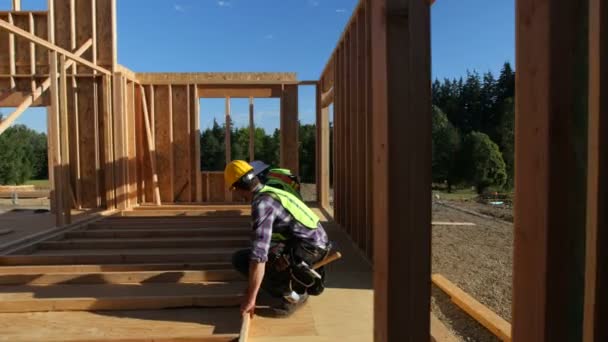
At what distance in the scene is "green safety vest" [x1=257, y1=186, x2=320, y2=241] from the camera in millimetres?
2951

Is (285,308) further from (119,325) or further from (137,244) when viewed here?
(137,244)

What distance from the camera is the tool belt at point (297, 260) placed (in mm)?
3102

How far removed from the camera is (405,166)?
1.28 m

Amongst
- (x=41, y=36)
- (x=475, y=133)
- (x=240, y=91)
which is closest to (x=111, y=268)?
(x=41, y=36)

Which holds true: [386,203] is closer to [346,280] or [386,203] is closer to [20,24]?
[346,280]

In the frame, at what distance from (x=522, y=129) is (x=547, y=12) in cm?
30

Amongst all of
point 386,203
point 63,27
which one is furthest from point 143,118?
point 386,203

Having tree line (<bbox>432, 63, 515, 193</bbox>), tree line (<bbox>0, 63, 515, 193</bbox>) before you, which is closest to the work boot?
tree line (<bbox>0, 63, 515, 193</bbox>)

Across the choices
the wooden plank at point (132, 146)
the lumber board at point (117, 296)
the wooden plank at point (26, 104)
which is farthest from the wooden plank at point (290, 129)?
the lumber board at point (117, 296)

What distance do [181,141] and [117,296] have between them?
21.5ft

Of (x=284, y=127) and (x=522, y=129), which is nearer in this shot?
(x=522, y=129)

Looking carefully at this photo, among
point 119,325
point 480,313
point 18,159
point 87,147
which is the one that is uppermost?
point 87,147

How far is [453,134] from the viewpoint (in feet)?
111

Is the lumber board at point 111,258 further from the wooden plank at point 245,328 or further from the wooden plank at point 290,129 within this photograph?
the wooden plank at point 290,129
